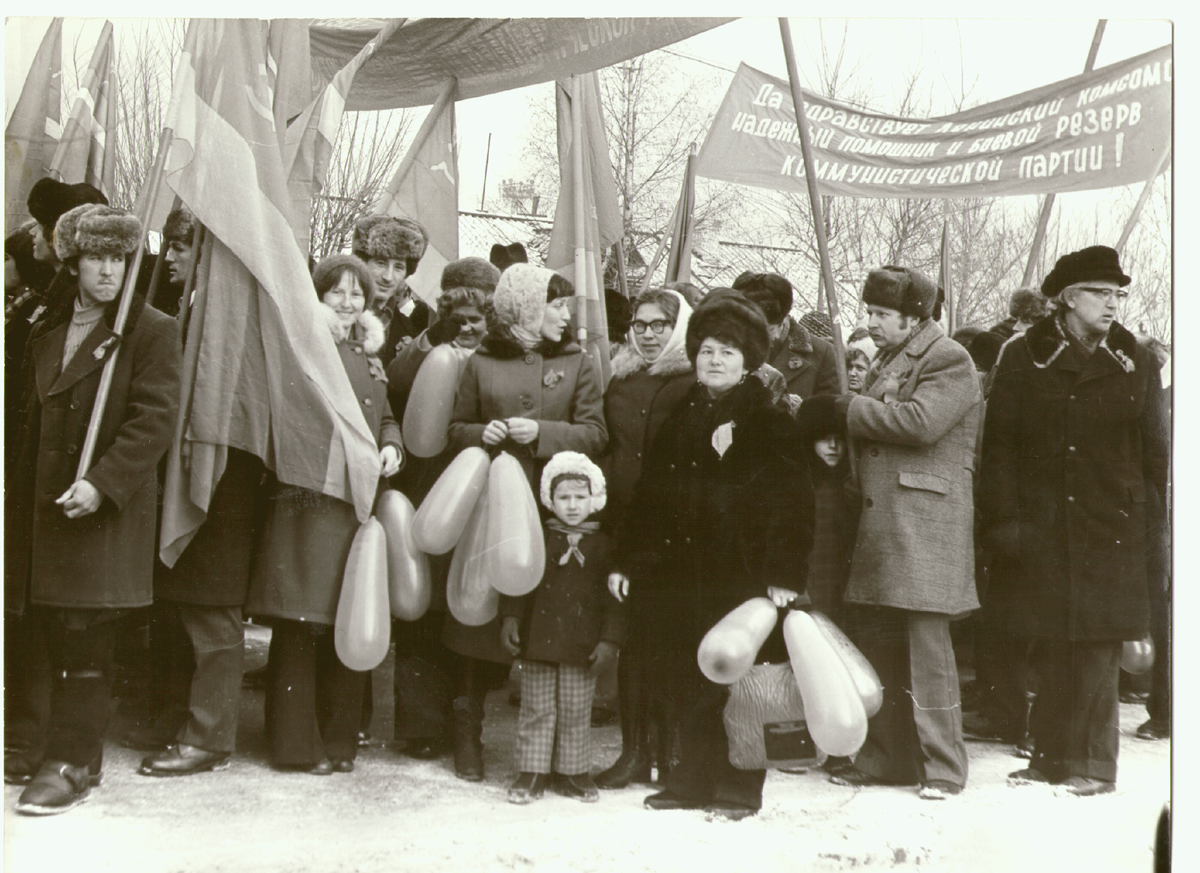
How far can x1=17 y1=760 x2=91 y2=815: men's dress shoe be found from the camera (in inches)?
149

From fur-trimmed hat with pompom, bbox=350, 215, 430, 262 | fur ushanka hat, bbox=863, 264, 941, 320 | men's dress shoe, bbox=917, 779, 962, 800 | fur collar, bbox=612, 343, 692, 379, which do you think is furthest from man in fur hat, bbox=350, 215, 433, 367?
men's dress shoe, bbox=917, 779, 962, 800

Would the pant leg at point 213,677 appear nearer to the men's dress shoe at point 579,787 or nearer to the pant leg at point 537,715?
the pant leg at point 537,715

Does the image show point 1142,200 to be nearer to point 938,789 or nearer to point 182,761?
point 938,789

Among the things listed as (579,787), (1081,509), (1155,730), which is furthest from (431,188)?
(1155,730)

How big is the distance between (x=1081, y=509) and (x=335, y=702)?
108 inches

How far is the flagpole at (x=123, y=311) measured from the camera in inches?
148

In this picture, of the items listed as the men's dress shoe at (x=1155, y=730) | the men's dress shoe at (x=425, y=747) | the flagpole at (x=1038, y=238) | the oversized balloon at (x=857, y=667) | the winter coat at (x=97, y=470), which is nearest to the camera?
the winter coat at (x=97, y=470)

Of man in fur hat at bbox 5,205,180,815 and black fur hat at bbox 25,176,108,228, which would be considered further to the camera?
black fur hat at bbox 25,176,108,228

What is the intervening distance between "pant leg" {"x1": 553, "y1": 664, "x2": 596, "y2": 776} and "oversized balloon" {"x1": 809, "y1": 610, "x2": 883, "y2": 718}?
0.82 m

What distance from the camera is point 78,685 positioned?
377cm

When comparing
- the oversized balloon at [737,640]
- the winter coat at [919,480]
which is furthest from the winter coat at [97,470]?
the winter coat at [919,480]

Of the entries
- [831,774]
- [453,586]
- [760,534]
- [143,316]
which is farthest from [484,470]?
[831,774]

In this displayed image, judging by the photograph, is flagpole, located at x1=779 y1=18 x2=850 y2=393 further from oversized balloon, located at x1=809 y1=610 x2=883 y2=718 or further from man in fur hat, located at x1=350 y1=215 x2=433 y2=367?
man in fur hat, located at x1=350 y1=215 x2=433 y2=367

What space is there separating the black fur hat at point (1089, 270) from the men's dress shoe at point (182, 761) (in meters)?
3.40
